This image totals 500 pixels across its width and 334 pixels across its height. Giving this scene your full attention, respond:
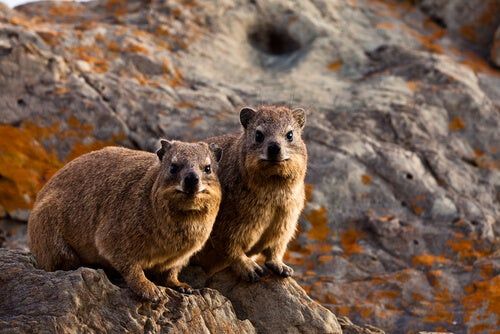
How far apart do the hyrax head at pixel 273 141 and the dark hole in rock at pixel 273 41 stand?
7.95 meters

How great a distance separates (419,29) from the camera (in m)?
20.5

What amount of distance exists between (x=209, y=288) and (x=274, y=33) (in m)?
10.1

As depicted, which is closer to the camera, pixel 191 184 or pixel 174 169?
pixel 191 184

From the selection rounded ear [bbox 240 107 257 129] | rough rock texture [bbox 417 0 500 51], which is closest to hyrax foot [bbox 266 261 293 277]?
rounded ear [bbox 240 107 257 129]

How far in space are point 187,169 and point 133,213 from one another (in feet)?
2.93

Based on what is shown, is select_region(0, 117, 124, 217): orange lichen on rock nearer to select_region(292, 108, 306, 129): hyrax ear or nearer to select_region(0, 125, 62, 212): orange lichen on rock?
select_region(0, 125, 62, 212): orange lichen on rock

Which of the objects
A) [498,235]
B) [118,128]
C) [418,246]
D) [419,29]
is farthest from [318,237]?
[419,29]

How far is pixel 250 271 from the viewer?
11.1m

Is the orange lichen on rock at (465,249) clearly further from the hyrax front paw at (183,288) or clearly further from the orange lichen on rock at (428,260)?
the hyrax front paw at (183,288)

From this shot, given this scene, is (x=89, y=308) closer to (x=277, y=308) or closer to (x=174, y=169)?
(x=174, y=169)

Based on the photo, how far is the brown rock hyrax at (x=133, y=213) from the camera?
10094 millimetres

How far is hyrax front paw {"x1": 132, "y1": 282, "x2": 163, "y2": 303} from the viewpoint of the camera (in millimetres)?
9688

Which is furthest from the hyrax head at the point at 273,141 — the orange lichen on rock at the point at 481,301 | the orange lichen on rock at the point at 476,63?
the orange lichen on rock at the point at 476,63

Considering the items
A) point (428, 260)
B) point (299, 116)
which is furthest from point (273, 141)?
point (428, 260)
